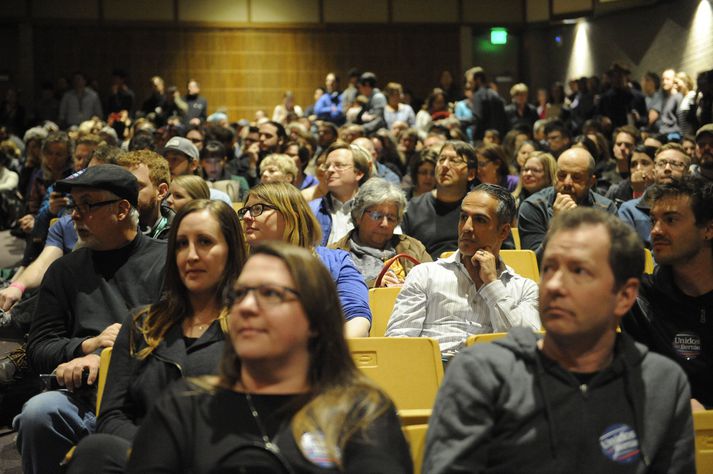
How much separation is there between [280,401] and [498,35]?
15673 mm

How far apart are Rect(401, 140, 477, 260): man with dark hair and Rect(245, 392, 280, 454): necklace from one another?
3.36m

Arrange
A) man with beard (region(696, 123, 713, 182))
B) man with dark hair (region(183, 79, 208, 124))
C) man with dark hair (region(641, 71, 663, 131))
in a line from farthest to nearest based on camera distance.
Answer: man with dark hair (region(183, 79, 208, 124))
man with dark hair (region(641, 71, 663, 131))
man with beard (region(696, 123, 713, 182))

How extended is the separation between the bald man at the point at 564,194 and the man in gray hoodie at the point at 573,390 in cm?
322

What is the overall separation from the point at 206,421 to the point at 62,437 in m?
1.15

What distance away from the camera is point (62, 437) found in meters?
2.86

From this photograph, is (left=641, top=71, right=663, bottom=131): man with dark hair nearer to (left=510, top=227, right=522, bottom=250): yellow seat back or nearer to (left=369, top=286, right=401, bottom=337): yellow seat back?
(left=510, top=227, right=522, bottom=250): yellow seat back

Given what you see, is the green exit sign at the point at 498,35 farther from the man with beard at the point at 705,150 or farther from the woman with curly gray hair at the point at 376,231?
the woman with curly gray hair at the point at 376,231

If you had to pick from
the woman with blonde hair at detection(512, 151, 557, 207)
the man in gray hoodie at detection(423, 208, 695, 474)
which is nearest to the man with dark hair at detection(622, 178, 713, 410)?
the man in gray hoodie at detection(423, 208, 695, 474)

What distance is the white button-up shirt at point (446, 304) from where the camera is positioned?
3.45 m

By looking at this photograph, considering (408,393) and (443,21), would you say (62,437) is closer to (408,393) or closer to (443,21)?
(408,393)

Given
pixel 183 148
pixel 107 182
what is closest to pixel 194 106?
pixel 183 148

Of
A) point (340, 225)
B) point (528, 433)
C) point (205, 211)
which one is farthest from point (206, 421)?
point (340, 225)

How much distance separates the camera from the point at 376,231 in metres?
4.49

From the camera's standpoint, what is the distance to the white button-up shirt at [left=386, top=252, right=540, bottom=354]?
3451 millimetres
